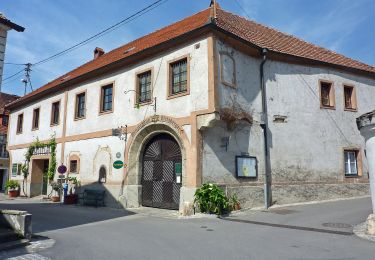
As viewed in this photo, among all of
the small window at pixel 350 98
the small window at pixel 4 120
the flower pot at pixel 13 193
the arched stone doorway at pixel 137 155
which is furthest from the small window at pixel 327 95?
the small window at pixel 4 120

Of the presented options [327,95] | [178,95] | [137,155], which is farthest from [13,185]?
[327,95]

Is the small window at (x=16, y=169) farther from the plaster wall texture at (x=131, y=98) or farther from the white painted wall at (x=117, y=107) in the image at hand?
the white painted wall at (x=117, y=107)

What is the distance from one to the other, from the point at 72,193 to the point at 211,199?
30.5 ft

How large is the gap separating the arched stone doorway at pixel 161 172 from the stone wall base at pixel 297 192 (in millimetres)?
2251

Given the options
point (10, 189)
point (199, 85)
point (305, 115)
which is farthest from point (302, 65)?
point (10, 189)

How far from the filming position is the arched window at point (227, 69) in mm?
12555

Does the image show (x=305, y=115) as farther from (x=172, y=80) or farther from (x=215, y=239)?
(x=215, y=239)

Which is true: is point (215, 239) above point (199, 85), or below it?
below

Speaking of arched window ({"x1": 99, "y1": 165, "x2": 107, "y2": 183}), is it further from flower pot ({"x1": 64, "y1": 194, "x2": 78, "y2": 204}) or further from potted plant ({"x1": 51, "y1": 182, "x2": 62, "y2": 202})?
potted plant ({"x1": 51, "y1": 182, "x2": 62, "y2": 202})

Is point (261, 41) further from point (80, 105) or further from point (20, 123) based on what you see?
point (20, 123)

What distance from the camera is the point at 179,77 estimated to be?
13.5 metres

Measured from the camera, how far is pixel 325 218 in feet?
34.3

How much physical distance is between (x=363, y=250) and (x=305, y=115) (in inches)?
380

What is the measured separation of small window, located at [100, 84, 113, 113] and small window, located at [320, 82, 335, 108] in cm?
1051
